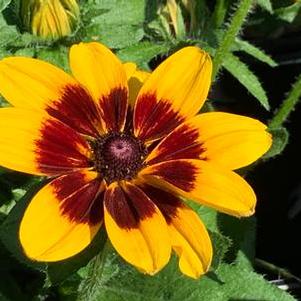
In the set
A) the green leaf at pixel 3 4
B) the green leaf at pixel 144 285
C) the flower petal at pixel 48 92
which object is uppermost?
the flower petal at pixel 48 92

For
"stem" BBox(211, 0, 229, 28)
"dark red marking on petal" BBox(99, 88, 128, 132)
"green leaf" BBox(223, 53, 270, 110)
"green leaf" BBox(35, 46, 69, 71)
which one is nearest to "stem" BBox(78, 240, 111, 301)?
"dark red marking on petal" BBox(99, 88, 128, 132)

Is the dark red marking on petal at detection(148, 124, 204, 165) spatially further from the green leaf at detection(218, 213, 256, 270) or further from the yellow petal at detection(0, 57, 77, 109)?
the green leaf at detection(218, 213, 256, 270)

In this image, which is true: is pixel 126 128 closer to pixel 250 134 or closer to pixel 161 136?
pixel 161 136

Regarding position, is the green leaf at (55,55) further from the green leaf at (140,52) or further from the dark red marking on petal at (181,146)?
the dark red marking on petal at (181,146)

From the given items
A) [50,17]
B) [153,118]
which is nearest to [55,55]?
[50,17]

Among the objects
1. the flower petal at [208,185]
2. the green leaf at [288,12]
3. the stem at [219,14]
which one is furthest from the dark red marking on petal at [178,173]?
the green leaf at [288,12]

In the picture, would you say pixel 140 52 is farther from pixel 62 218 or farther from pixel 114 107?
pixel 62 218
